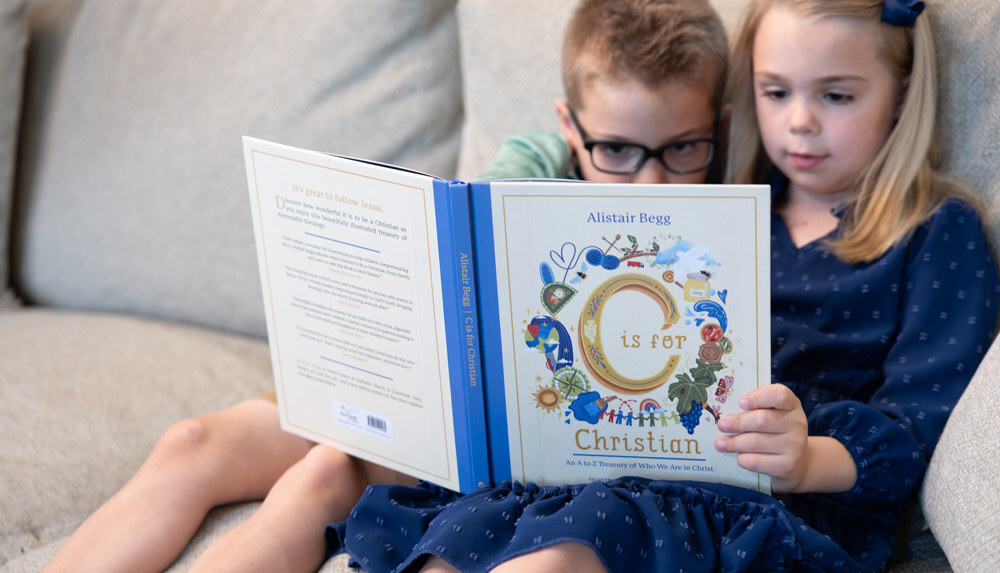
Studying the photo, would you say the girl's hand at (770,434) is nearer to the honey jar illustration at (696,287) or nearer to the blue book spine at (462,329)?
the honey jar illustration at (696,287)

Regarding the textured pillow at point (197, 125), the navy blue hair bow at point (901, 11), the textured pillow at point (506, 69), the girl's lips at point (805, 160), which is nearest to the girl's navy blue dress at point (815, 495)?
the girl's lips at point (805, 160)

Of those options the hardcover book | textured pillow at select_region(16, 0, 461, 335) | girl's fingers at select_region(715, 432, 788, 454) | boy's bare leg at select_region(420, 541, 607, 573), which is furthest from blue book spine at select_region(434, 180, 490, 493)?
textured pillow at select_region(16, 0, 461, 335)

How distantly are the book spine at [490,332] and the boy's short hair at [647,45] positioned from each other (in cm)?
44

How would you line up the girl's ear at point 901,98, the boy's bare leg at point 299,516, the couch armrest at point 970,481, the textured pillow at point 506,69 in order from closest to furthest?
the couch armrest at point 970,481, the boy's bare leg at point 299,516, the girl's ear at point 901,98, the textured pillow at point 506,69

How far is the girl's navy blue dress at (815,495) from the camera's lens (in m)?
0.83

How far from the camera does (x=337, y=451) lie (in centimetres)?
106

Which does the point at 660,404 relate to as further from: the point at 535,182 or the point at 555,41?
the point at 555,41

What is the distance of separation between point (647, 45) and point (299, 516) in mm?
738

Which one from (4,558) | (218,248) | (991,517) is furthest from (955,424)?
(218,248)

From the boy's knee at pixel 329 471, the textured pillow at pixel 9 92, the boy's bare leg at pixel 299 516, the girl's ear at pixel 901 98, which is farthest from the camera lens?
the textured pillow at pixel 9 92

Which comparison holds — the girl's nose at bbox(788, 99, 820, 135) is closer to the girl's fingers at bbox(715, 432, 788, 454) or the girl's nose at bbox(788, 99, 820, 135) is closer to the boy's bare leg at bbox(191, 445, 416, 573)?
the girl's fingers at bbox(715, 432, 788, 454)

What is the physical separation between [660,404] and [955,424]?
302 millimetres

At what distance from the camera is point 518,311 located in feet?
2.85

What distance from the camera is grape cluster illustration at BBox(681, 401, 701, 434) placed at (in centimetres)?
85
